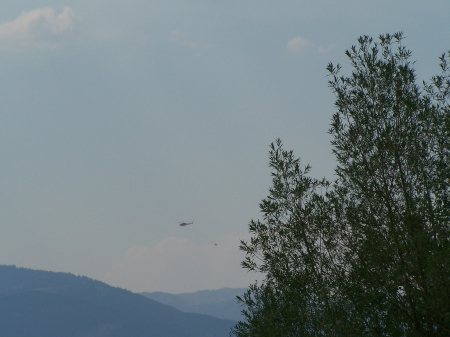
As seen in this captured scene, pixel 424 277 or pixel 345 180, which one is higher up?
pixel 345 180

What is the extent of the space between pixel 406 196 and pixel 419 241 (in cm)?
206

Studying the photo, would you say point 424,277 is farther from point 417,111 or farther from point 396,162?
point 417,111

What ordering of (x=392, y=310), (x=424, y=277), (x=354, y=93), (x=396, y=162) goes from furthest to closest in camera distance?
(x=354, y=93) < (x=396, y=162) < (x=392, y=310) < (x=424, y=277)

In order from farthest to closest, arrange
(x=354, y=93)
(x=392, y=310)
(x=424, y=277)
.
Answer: (x=354, y=93) < (x=392, y=310) < (x=424, y=277)

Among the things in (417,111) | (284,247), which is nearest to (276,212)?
(284,247)

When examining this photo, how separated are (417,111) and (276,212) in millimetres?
5762

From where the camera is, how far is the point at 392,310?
1720cm

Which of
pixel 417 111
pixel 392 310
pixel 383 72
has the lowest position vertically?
pixel 392 310

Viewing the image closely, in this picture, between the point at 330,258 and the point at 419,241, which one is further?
the point at 330,258

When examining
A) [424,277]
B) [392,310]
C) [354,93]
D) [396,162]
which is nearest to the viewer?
[424,277]

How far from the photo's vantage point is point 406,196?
58.6 ft

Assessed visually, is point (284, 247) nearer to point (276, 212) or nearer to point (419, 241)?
point (276, 212)

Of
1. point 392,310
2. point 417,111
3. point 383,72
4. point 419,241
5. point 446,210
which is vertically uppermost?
point 383,72

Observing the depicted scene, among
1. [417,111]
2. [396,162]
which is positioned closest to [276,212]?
[396,162]
